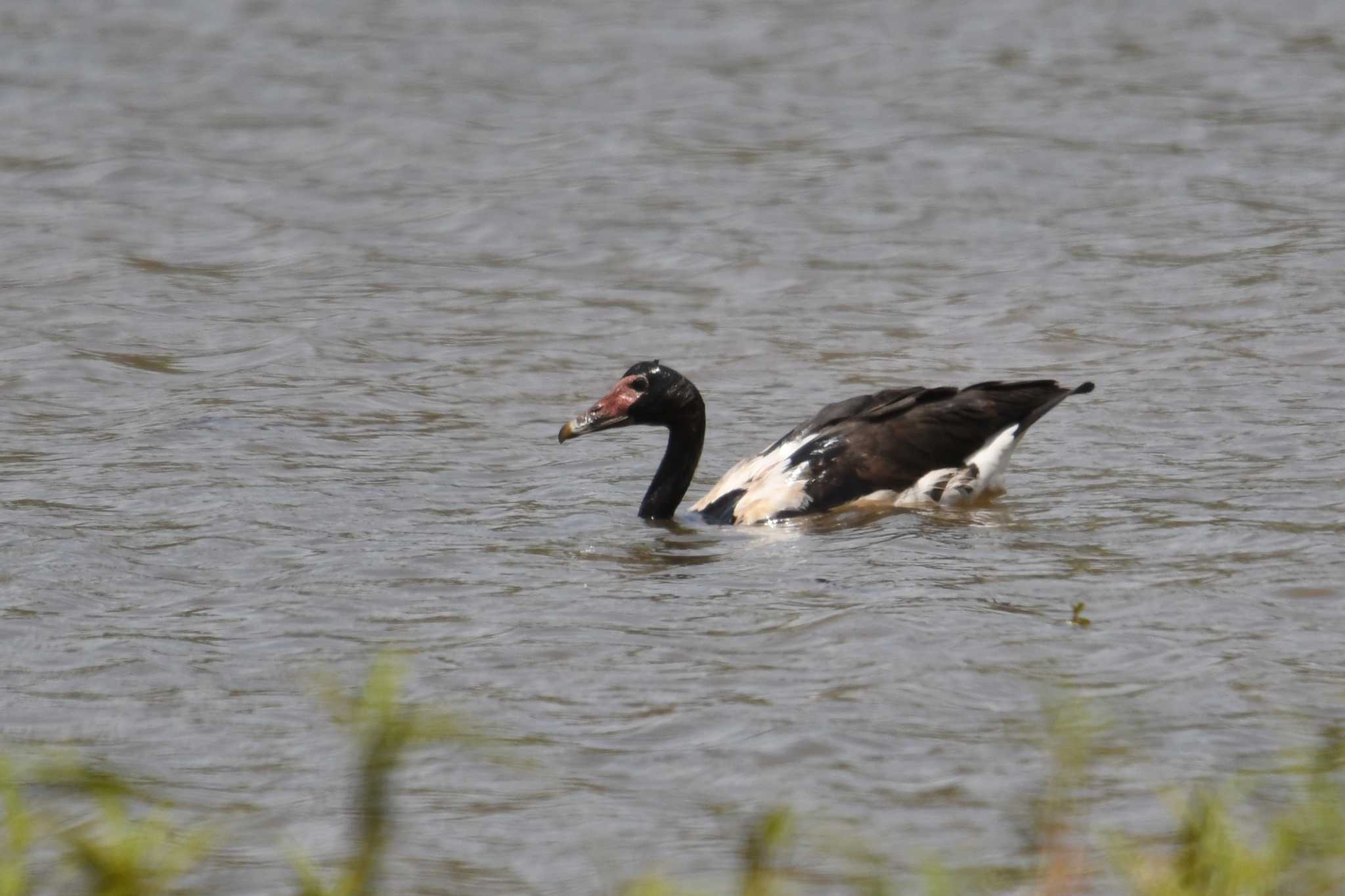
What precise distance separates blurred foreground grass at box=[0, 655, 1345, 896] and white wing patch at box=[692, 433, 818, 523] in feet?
9.74

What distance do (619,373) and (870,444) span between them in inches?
94.8

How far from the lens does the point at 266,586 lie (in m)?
7.27

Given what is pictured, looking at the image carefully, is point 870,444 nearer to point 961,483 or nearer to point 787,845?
point 961,483

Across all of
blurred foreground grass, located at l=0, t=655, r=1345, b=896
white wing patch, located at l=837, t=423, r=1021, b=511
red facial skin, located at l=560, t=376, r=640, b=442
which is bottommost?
white wing patch, located at l=837, t=423, r=1021, b=511

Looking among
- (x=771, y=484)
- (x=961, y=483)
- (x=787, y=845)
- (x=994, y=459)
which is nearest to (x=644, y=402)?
(x=771, y=484)

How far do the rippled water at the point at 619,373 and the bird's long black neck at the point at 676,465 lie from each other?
299mm

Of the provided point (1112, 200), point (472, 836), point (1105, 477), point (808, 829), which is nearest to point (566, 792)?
point (472, 836)

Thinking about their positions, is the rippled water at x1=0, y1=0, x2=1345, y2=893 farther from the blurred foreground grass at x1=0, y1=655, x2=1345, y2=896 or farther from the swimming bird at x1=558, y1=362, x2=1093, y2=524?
the swimming bird at x1=558, y1=362, x2=1093, y2=524

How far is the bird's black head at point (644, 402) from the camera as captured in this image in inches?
356

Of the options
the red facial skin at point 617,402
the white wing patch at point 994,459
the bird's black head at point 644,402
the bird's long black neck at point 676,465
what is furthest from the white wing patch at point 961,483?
the red facial skin at point 617,402

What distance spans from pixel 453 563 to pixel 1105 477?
297 centimetres

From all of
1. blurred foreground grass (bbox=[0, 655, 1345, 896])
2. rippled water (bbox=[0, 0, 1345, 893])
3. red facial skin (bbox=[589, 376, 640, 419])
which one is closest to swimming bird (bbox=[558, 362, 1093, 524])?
red facial skin (bbox=[589, 376, 640, 419])

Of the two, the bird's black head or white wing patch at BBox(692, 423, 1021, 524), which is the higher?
the bird's black head

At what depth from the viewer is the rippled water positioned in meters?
5.50
